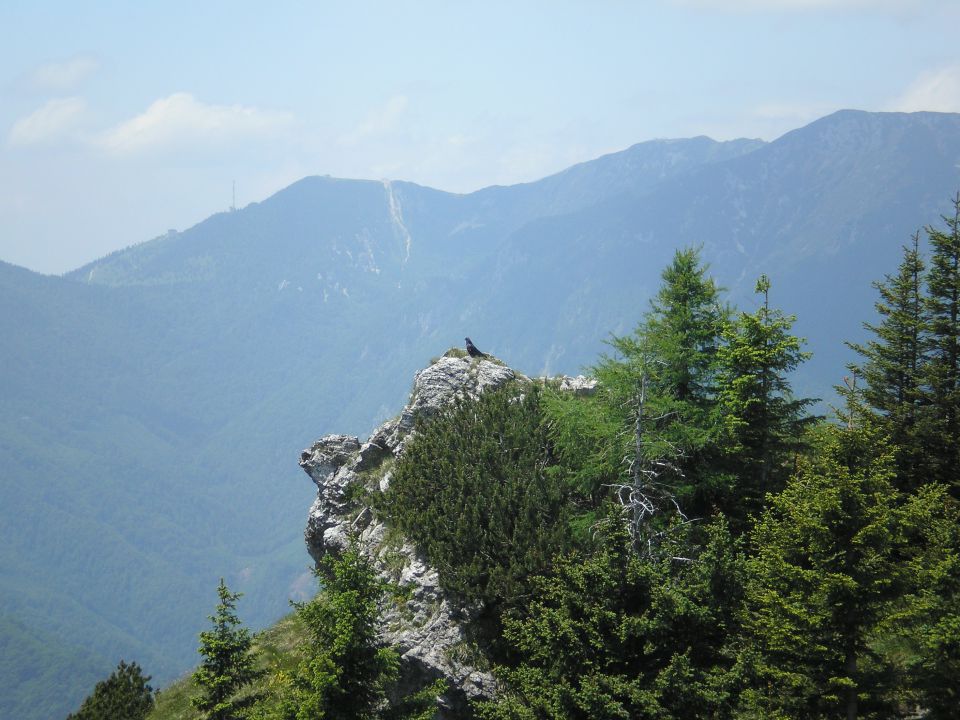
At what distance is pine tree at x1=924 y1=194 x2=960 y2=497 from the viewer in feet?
92.5

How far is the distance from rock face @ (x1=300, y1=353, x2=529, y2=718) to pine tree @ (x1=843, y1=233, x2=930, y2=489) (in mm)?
17834

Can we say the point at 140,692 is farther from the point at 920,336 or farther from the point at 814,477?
the point at 920,336

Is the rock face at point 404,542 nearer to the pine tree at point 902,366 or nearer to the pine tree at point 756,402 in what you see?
the pine tree at point 756,402

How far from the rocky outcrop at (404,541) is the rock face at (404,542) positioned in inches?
1.3

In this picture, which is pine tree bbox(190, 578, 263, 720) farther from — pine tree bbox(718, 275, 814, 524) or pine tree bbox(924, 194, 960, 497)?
pine tree bbox(924, 194, 960, 497)

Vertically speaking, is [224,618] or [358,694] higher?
[224,618]

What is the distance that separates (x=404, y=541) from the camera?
3092cm

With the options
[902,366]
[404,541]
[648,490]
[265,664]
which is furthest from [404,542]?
[902,366]

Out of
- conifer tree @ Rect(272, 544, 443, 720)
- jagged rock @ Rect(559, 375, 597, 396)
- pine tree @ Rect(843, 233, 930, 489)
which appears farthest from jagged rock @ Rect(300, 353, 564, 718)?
pine tree @ Rect(843, 233, 930, 489)

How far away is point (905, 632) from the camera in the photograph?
17922 mm

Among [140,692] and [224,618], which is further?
[140,692]

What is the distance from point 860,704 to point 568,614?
307 inches

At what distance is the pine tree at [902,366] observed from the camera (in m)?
29.1

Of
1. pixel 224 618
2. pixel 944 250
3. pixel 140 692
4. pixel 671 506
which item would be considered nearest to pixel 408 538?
pixel 224 618
